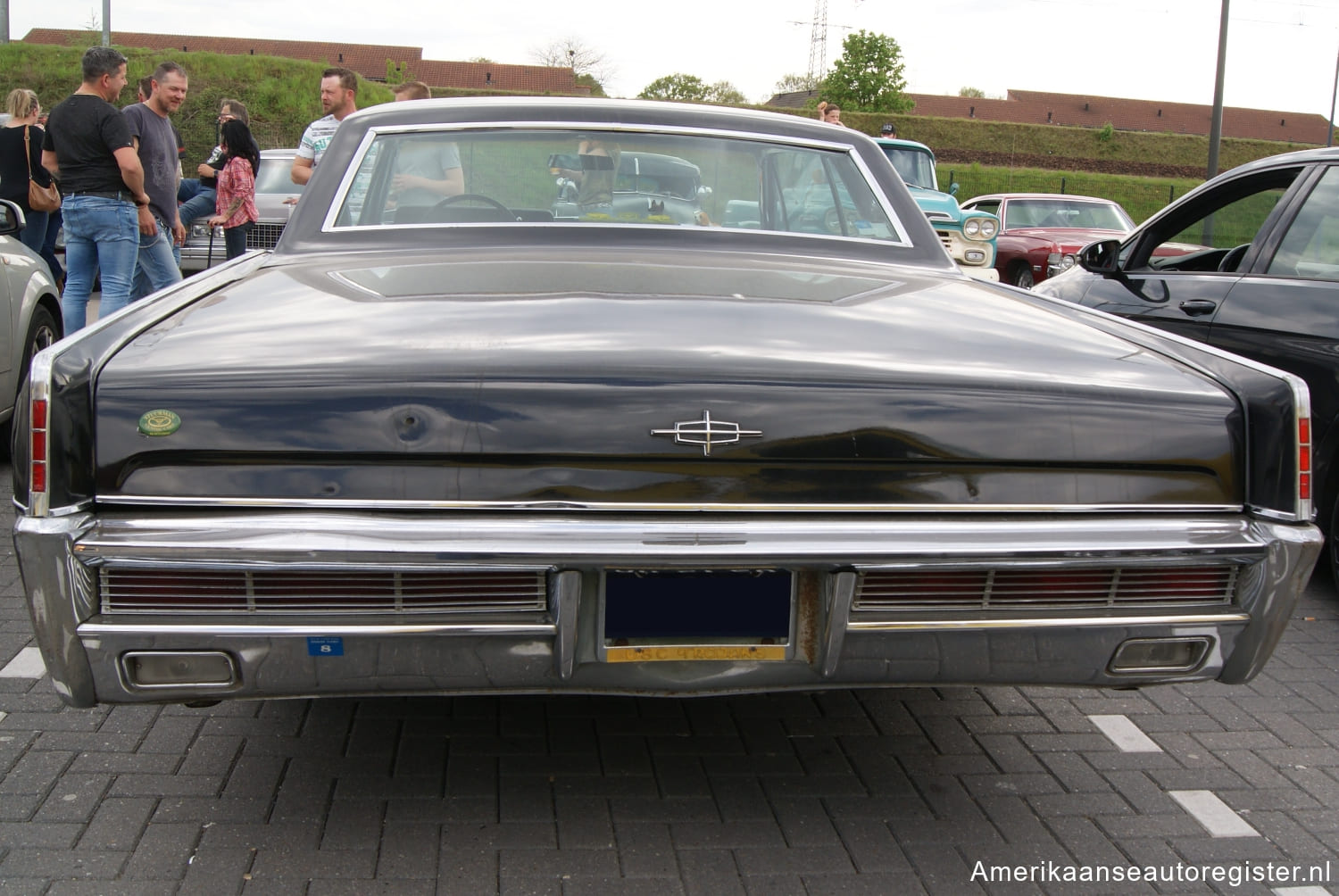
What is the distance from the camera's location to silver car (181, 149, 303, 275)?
11.7m

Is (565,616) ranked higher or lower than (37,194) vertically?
lower

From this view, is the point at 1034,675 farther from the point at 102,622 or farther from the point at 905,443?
the point at 102,622

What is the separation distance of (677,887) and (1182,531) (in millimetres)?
1176

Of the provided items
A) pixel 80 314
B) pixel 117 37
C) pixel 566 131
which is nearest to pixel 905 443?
pixel 566 131

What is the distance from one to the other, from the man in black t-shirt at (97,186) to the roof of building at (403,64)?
213ft

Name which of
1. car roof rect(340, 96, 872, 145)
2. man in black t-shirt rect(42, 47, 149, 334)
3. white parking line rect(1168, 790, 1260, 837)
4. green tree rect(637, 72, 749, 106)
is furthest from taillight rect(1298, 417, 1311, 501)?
green tree rect(637, 72, 749, 106)

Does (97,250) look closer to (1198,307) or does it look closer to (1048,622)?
(1198,307)

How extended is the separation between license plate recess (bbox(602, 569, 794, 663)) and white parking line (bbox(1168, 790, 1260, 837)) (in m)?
1.20

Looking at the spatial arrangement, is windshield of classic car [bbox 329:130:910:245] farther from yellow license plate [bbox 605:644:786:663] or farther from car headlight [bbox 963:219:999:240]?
car headlight [bbox 963:219:999:240]

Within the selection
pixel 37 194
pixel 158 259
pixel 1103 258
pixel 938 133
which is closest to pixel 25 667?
pixel 1103 258

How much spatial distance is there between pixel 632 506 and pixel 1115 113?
97913 mm

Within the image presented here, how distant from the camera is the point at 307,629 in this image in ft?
6.74

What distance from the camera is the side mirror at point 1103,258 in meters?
5.11

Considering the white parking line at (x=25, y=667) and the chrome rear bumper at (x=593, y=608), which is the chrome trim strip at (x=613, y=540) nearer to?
the chrome rear bumper at (x=593, y=608)
